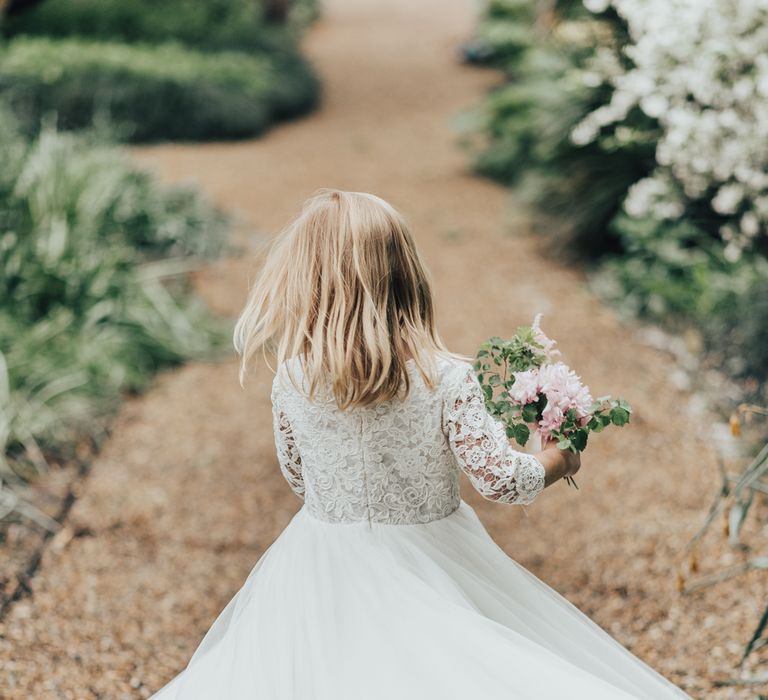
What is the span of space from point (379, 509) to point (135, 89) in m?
9.73

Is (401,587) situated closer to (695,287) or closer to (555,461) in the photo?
(555,461)

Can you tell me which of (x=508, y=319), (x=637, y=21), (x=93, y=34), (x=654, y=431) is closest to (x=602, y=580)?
(x=654, y=431)

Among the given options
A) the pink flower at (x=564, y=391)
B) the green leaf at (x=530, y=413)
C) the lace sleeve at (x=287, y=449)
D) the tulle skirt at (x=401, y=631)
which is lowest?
the tulle skirt at (x=401, y=631)

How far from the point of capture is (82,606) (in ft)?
11.0

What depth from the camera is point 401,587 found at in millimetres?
1931

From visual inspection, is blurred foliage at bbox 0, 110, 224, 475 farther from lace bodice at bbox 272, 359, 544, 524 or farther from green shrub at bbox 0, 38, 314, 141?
green shrub at bbox 0, 38, 314, 141

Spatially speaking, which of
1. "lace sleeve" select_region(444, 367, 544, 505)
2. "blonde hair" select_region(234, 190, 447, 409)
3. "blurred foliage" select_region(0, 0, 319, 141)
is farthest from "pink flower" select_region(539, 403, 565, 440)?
"blurred foliage" select_region(0, 0, 319, 141)

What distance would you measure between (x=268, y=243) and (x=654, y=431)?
3093 millimetres

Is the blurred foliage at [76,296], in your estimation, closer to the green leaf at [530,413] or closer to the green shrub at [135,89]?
the green leaf at [530,413]

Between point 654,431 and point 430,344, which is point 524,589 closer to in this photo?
point 430,344

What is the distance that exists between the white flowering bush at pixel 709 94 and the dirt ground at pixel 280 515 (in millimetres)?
1029

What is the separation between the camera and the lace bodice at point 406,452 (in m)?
1.92

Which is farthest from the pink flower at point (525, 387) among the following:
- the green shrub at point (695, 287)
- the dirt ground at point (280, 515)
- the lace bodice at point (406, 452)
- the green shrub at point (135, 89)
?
the green shrub at point (135, 89)

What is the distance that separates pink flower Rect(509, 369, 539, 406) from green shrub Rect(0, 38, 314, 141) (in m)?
8.53
